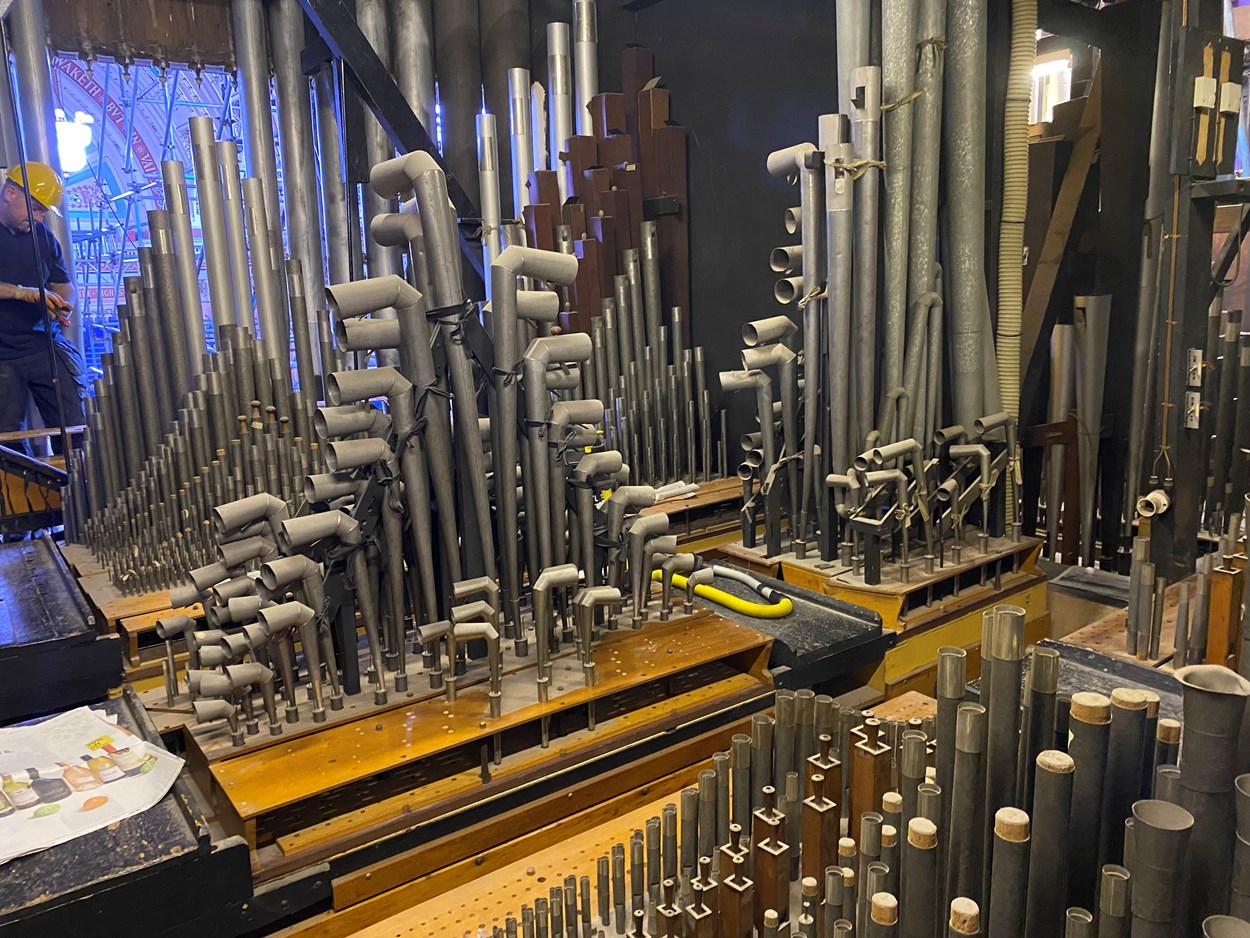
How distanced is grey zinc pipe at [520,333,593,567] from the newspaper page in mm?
1027

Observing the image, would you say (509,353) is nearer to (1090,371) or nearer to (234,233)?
(234,233)

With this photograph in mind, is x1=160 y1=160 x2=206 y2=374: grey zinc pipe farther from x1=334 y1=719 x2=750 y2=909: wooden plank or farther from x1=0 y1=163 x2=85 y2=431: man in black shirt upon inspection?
x1=334 y1=719 x2=750 y2=909: wooden plank

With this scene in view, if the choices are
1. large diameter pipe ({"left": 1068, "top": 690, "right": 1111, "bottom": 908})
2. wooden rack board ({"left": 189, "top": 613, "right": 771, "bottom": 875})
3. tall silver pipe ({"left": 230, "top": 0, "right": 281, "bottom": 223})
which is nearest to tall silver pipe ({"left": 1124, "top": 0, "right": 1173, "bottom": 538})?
wooden rack board ({"left": 189, "top": 613, "right": 771, "bottom": 875})

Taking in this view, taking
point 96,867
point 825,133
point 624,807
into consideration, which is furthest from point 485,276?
point 96,867

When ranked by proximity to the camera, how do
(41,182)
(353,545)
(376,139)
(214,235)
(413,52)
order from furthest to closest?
1. (413,52)
2. (376,139)
3. (41,182)
4. (214,235)
5. (353,545)

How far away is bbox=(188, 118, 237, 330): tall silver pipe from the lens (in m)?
3.72

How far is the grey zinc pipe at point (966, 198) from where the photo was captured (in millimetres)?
3500

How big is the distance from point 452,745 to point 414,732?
0.36 feet

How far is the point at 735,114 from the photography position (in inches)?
184

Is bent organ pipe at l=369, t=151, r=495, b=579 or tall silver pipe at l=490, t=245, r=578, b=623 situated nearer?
bent organ pipe at l=369, t=151, r=495, b=579

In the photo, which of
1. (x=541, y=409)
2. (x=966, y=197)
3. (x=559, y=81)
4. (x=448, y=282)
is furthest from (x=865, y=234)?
(x=559, y=81)

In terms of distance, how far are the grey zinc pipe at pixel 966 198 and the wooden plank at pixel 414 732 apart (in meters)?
1.68

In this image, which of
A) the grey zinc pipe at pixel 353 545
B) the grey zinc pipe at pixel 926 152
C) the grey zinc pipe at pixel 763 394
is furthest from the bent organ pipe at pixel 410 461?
the grey zinc pipe at pixel 926 152

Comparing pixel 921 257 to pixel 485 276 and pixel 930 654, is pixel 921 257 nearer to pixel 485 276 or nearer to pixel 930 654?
pixel 930 654
